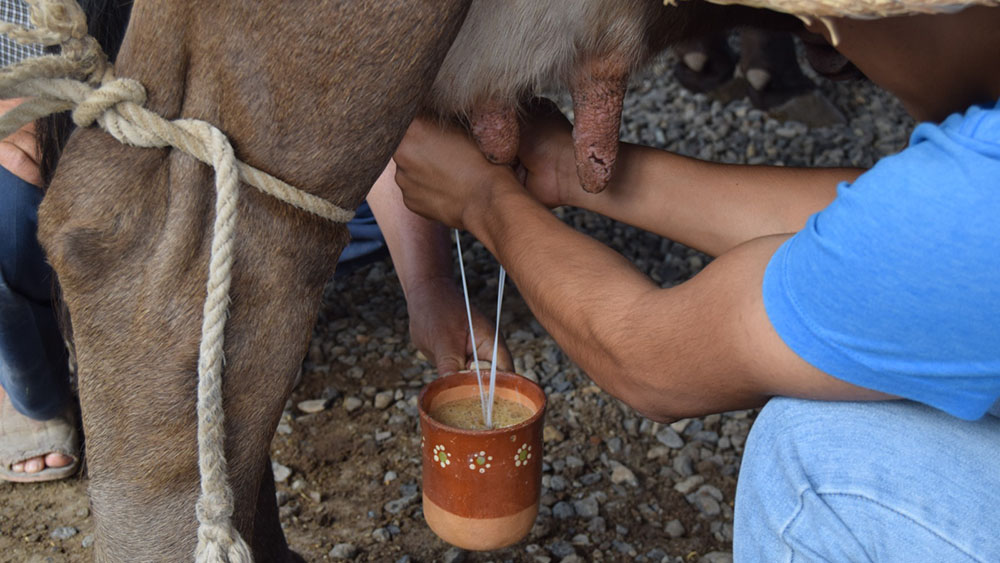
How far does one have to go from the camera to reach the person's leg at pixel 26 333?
5.18 feet

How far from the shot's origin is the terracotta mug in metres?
1.24

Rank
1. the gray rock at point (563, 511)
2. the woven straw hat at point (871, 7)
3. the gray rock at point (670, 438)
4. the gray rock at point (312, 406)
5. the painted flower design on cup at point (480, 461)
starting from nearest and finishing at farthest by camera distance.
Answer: the woven straw hat at point (871, 7) < the painted flower design on cup at point (480, 461) < the gray rock at point (563, 511) < the gray rock at point (670, 438) < the gray rock at point (312, 406)

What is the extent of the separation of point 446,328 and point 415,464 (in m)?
0.38

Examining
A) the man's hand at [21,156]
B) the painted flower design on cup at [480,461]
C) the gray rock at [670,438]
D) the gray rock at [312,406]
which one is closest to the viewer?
the painted flower design on cup at [480,461]

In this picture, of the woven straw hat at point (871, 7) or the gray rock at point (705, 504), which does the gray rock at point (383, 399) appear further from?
the woven straw hat at point (871, 7)

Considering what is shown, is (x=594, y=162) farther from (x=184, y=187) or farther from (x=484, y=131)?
(x=184, y=187)

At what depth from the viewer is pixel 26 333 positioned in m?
1.75

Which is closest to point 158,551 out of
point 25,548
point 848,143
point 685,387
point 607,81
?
point 685,387

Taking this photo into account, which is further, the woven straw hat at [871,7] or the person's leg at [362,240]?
the person's leg at [362,240]

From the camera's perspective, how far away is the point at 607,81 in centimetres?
120

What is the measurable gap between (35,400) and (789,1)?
4.98 feet

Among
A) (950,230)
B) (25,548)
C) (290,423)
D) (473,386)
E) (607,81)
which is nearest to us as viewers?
(950,230)

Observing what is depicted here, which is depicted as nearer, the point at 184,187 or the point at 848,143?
the point at 184,187

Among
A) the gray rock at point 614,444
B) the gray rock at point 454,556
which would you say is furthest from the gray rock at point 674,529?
the gray rock at point 454,556
